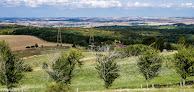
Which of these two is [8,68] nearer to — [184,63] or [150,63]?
[150,63]

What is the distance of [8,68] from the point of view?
28.2 metres

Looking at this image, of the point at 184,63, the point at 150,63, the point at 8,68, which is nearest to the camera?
the point at 8,68

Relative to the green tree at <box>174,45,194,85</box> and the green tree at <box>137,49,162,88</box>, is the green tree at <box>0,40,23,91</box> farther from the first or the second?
the green tree at <box>174,45,194,85</box>

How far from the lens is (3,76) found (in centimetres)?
2775

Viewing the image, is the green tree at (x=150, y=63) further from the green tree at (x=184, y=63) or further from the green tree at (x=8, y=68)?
the green tree at (x=8, y=68)

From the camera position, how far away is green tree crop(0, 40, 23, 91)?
90.1 feet

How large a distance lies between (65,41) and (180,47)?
3575 inches

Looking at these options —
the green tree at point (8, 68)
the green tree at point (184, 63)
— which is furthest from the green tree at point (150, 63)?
the green tree at point (8, 68)

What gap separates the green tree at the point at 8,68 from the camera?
2745cm

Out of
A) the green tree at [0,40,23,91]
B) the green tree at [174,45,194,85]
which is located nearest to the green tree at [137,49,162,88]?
the green tree at [174,45,194,85]

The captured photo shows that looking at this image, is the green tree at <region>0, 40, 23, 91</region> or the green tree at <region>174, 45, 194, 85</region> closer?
the green tree at <region>0, 40, 23, 91</region>

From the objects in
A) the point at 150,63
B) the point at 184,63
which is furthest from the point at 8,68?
the point at 184,63

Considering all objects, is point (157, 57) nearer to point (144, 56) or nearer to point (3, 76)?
point (144, 56)

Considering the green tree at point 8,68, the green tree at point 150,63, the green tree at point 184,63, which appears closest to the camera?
the green tree at point 8,68
